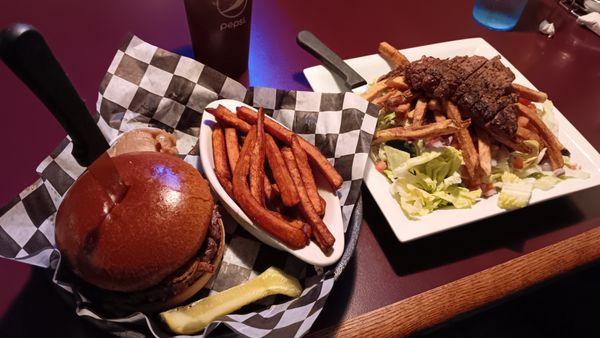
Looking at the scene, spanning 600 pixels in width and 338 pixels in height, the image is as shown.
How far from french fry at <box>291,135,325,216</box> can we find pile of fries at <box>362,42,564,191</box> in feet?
1.18

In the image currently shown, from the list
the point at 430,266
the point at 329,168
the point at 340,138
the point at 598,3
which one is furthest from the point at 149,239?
the point at 598,3

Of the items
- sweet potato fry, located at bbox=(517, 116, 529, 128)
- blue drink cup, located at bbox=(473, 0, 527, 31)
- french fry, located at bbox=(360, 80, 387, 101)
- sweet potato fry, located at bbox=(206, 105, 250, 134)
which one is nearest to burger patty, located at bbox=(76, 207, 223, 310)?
sweet potato fry, located at bbox=(206, 105, 250, 134)

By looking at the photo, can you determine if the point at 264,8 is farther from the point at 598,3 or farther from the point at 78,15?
the point at 598,3

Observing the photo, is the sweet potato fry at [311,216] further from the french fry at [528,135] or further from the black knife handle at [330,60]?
the french fry at [528,135]

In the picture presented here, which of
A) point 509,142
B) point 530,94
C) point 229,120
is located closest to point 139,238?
point 229,120

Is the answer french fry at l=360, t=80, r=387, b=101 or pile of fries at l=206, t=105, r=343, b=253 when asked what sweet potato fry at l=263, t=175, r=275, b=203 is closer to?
pile of fries at l=206, t=105, r=343, b=253

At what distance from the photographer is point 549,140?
62.8 inches

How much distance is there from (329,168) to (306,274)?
359 mm

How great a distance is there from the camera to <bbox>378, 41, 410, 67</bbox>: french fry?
1.86 metres

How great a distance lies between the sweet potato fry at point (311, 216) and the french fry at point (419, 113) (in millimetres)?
563

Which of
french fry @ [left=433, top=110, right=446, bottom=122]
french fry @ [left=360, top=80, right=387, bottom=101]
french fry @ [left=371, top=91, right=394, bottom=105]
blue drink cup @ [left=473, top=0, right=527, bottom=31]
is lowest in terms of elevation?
french fry @ [left=433, top=110, right=446, bottom=122]

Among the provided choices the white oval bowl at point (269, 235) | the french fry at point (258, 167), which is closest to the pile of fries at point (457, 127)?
the white oval bowl at point (269, 235)

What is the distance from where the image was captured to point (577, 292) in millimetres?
2146

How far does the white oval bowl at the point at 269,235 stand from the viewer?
1.19 metres
